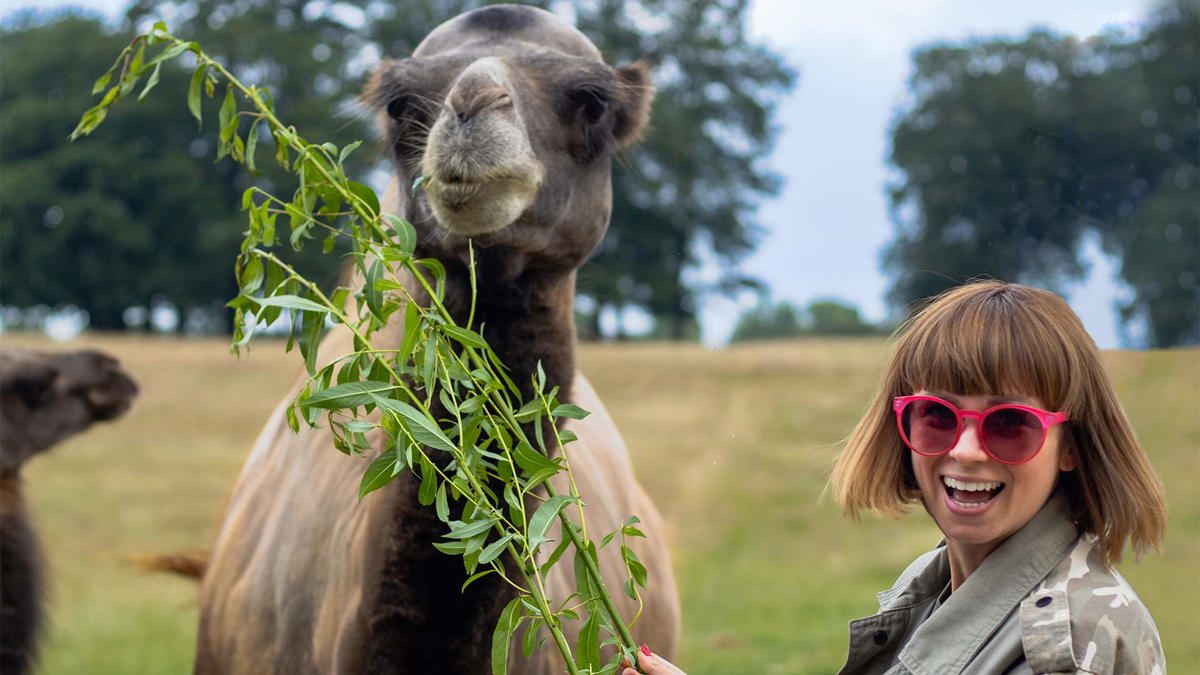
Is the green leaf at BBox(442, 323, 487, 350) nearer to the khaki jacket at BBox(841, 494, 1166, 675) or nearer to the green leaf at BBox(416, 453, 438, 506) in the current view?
the green leaf at BBox(416, 453, 438, 506)

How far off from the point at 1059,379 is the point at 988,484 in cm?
21

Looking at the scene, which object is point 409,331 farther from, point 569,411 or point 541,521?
point 541,521

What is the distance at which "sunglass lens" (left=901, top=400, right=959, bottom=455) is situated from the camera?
2346 millimetres

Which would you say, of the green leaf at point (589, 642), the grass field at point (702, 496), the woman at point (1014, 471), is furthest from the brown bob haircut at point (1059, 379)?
the grass field at point (702, 496)

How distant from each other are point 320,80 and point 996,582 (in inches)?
924

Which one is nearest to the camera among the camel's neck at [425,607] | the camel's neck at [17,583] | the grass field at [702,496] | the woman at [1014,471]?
the woman at [1014,471]

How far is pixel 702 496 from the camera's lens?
47.1ft

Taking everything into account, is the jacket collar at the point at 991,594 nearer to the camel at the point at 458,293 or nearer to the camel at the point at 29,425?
the camel at the point at 458,293

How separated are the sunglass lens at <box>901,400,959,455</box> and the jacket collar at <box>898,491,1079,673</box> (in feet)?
0.63

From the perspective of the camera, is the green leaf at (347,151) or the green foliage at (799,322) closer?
the green leaf at (347,151)

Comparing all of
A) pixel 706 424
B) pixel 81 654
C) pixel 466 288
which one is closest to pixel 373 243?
pixel 466 288

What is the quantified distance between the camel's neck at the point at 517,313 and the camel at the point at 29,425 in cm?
432

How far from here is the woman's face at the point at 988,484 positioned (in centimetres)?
229

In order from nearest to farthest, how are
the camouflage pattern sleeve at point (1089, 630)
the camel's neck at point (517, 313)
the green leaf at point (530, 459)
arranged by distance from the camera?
the camouflage pattern sleeve at point (1089, 630) < the green leaf at point (530, 459) < the camel's neck at point (517, 313)
